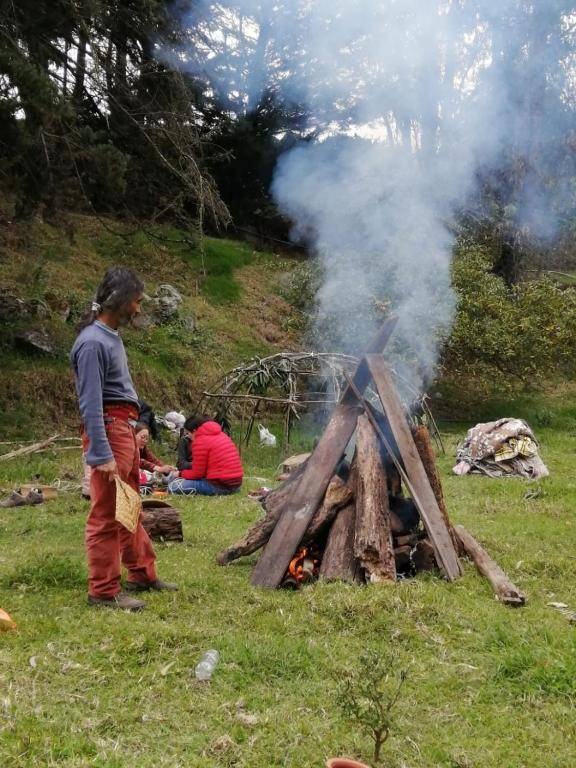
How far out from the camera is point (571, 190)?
1400 centimetres

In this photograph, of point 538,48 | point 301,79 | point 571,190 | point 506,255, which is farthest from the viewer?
point 506,255

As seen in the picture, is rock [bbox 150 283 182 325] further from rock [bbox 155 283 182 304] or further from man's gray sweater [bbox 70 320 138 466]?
man's gray sweater [bbox 70 320 138 466]

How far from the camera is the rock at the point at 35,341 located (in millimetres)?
12336

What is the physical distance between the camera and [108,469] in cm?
406

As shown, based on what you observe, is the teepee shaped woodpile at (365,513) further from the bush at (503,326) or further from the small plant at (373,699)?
the bush at (503,326)

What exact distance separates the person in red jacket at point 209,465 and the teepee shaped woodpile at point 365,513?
2726 mm

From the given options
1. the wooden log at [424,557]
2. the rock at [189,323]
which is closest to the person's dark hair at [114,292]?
the wooden log at [424,557]

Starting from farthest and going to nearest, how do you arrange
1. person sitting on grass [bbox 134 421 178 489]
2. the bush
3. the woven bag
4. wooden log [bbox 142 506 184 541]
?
the bush, person sitting on grass [bbox 134 421 178 489], wooden log [bbox 142 506 184 541], the woven bag

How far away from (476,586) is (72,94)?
356 inches

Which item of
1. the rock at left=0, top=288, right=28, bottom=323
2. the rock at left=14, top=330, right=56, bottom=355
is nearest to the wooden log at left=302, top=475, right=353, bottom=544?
the rock at left=14, top=330, right=56, bottom=355

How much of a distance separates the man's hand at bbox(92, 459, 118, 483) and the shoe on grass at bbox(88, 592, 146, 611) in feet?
2.36

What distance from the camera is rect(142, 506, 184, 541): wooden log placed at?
6027 mm

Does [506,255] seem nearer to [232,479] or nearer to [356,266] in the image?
[356,266]

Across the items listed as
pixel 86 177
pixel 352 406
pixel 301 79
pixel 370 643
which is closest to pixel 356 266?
pixel 301 79
